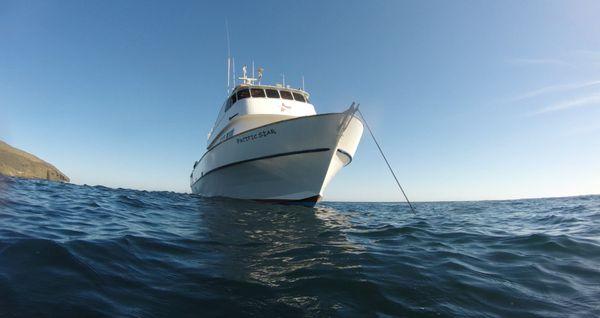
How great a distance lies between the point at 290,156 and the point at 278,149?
0.53 m

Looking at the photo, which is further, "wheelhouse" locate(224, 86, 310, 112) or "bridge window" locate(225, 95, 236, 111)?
"bridge window" locate(225, 95, 236, 111)

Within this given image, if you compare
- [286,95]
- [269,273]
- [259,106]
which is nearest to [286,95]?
[286,95]

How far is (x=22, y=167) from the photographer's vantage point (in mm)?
66875

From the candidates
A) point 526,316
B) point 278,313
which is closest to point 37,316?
point 278,313

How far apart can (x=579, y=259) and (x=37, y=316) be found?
6.41 meters

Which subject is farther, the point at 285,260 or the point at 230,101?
the point at 230,101

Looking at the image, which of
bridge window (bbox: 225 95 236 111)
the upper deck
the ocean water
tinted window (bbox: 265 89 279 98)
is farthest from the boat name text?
the ocean water

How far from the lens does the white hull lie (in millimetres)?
11039

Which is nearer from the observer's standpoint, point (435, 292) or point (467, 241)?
point (435, 292)

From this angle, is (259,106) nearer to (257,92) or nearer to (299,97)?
(257,92)

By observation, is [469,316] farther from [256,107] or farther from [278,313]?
[256,107]

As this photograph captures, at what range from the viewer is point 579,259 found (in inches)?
175

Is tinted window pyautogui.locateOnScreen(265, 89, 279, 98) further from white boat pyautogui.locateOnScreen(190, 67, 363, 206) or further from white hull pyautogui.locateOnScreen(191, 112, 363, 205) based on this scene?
white hull pyautogui.locateOnScreen(191, 112, 363, 205)

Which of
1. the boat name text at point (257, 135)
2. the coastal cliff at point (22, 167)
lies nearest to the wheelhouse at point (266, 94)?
the boat name text at point (257, 135)
